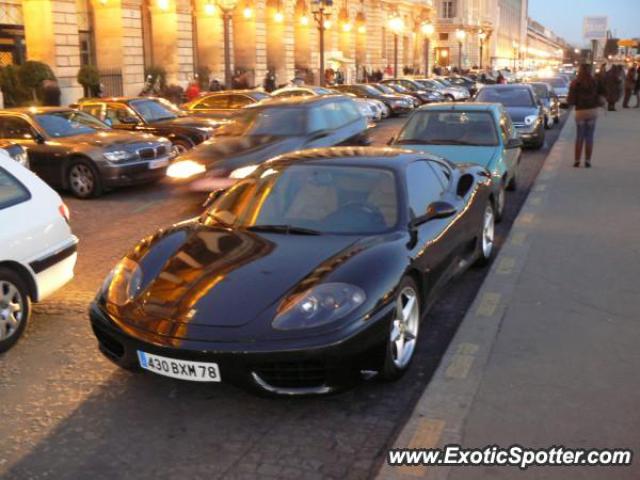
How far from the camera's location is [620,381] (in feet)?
14.3

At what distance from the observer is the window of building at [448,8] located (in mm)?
105562

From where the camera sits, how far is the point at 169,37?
3766 cm

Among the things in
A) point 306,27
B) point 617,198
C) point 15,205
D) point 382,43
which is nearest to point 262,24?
point 306,27

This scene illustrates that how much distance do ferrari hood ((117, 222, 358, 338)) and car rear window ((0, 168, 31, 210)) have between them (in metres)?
1.19

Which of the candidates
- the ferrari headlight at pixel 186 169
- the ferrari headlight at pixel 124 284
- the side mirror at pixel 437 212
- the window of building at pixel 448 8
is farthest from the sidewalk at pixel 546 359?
the window of building at pixel 448 8

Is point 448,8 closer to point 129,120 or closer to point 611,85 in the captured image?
point 611,85

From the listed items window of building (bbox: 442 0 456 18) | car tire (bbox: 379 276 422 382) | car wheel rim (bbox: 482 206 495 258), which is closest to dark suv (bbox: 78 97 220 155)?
car wheel rim (bbox: 482 206 495 258)

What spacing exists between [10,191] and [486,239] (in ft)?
14.2

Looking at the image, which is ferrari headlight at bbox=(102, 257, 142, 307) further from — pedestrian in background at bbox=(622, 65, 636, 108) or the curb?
pedestrian in background at bbox=(622, 65, 636, 108)

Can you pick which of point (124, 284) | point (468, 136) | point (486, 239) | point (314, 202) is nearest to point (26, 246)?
point (124, 284)

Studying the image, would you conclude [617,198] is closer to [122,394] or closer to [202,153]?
[202,153]

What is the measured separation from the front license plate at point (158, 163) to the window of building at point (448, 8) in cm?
10073

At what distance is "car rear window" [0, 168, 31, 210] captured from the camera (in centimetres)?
523

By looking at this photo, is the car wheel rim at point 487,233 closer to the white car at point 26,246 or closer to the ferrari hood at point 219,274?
the ferrari hood at point 219,274
